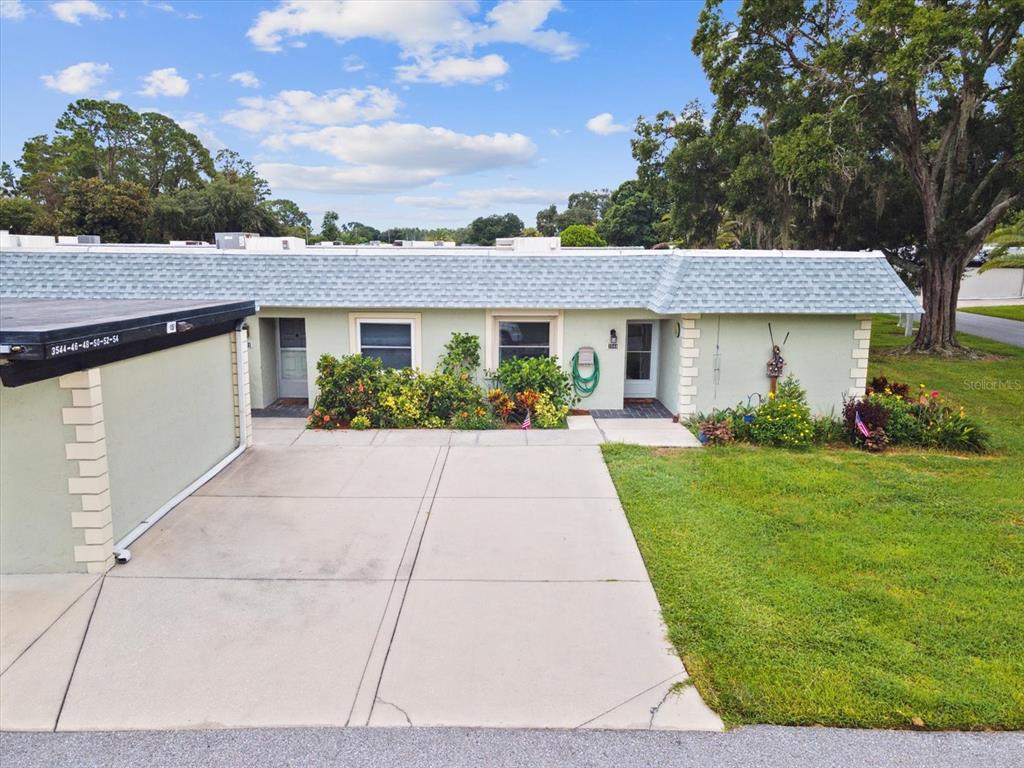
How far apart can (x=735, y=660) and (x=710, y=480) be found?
4.46 m

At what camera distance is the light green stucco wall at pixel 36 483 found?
20.5 feet

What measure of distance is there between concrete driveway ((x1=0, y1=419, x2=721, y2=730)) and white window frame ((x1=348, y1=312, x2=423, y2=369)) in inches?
196

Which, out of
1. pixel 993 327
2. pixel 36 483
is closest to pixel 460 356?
pixel 36 483

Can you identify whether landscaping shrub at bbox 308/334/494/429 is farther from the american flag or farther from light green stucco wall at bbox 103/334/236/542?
the american flag

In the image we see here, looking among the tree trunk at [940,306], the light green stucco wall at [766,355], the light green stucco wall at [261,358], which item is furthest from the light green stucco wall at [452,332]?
the tree trunk at [940,306]

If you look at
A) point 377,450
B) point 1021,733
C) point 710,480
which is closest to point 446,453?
point 377,450

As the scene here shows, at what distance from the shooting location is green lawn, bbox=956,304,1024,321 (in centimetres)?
3609

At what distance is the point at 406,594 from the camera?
6230 mm

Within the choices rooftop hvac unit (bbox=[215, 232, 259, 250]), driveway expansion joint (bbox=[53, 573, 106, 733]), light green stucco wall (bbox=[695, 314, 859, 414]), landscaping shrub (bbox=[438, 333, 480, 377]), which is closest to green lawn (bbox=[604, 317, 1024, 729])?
light green stucco wall (bbox=[695, 314, 859, 414])

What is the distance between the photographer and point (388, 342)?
13664mm

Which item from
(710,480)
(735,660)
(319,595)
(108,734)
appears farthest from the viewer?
(710,480)

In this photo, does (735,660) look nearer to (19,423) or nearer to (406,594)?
(406,594)

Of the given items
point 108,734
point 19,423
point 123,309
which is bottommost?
point 108,734

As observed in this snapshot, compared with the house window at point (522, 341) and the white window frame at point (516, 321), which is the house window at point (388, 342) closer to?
the white window frame at point (516, 321)
